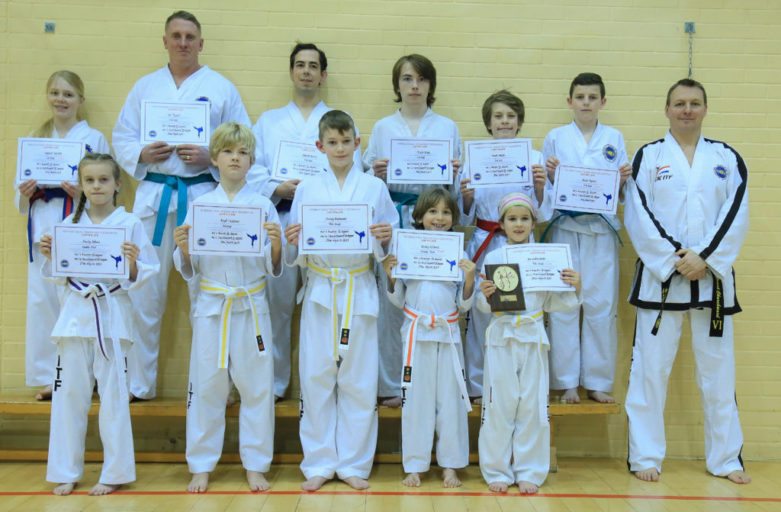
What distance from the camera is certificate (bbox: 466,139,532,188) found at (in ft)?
14.7

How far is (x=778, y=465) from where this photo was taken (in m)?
5.04

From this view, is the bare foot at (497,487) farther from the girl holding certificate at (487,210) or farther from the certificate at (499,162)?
the certificate at (499,162)

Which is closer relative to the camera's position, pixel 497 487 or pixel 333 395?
pixel 497 487

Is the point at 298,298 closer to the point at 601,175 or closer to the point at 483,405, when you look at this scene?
the point at 483,405

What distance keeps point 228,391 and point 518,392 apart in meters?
1.63

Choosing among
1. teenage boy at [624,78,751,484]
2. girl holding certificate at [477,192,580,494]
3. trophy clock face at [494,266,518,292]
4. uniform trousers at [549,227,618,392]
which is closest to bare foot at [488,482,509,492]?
girl holding certificate at [477,192,580,494]

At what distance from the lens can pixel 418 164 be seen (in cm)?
452

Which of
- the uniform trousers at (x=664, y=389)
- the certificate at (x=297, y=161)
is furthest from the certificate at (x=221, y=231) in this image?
the uniform trousers at (x=664, y=389)

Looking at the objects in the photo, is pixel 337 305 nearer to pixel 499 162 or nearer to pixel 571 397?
pixel 499 162

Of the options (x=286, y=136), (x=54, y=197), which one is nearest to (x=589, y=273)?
(x=286, y=136)

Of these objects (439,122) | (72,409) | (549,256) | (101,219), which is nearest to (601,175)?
(549,256)

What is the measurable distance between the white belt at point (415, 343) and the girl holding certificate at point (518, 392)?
16 centimetres

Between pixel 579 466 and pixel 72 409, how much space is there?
3.12 m

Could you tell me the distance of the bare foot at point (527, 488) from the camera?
4.10 m
